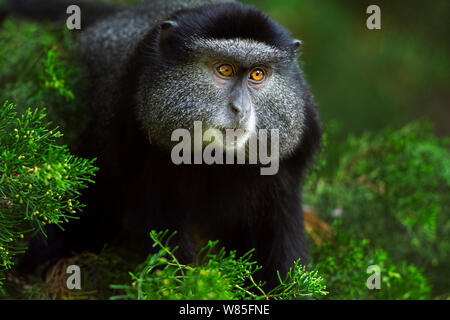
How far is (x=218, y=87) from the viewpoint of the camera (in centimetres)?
393

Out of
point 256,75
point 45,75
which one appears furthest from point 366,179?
point 45,75

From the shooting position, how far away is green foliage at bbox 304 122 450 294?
5832 mm

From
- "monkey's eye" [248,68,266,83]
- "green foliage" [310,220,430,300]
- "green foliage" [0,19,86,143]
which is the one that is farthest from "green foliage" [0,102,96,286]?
"green foliage" [310,220,430,300]

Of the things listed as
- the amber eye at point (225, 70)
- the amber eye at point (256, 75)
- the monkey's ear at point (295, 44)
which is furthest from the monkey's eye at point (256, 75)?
the monkey's ear at point (295, 44)

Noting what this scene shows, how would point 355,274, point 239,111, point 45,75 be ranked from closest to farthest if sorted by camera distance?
point 239,111
point 355,274
point 45,75

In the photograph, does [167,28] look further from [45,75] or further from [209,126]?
[45,75]

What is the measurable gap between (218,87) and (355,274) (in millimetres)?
1998

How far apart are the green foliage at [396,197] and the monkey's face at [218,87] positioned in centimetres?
177

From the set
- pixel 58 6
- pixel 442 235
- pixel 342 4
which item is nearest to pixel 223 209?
pixel 442 235

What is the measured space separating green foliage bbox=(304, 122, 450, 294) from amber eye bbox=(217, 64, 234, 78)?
211 cm

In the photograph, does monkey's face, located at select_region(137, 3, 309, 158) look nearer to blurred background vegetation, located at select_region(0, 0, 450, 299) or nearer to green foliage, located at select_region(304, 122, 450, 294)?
blurred background vegetation, located at select_region(0, 0, 450, 299)

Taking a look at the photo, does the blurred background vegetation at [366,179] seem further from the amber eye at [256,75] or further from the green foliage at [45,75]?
the amber eye at [256,75]
